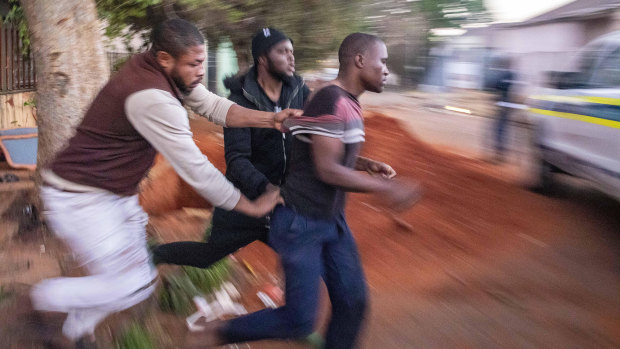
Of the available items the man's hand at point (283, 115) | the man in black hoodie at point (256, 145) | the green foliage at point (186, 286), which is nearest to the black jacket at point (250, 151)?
the man in black hoodie at point (256, 145)

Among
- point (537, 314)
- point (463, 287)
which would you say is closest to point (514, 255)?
point (463, 287)

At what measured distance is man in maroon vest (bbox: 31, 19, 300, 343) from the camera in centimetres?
256

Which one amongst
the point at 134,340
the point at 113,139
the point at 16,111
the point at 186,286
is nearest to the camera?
the point at 113,139

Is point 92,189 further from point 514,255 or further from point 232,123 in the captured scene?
point 514,255

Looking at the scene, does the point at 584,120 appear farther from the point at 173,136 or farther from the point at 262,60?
the point at 173,136

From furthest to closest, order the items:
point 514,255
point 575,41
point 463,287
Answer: point 575,41 < point 514,255 < point 463,287

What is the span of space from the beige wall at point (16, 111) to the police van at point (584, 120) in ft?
23.2

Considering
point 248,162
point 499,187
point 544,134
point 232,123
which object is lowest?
point 499,187

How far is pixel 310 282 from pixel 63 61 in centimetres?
331

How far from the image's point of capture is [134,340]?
3.39 m

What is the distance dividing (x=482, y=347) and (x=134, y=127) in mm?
2453

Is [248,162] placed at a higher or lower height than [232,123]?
lower

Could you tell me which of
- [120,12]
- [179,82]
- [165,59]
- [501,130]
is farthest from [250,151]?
[501,130]

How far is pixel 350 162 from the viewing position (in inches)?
109
